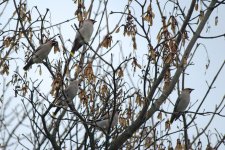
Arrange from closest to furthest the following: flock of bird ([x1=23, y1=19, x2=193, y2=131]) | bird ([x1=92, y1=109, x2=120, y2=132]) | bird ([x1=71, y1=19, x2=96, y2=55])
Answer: bird ([x1=92, y1=109, x2=120, y2=132]), flock of bird ([x1=23, y1=19, x2=193, y2=131]), bird ([x1=71, y1=19, x2=96, y2=55])

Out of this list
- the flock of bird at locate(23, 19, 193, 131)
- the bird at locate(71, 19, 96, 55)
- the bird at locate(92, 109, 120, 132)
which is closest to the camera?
the bird at locate(92, 109, 120, 132)

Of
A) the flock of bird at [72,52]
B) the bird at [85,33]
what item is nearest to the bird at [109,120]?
the flock of bird at [72,52]

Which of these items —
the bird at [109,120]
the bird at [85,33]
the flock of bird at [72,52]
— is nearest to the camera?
the bird at [109,120]

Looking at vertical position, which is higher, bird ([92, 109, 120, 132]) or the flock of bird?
the flock of bird

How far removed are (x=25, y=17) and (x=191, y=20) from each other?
1.99 m

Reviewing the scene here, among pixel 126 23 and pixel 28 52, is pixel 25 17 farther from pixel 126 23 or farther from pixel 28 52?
pixel 126 23

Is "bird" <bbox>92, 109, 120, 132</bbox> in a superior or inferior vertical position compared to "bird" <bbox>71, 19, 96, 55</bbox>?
inferior

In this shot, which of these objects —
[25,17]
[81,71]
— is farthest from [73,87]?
[25,17]

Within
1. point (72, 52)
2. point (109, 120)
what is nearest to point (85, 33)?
point (72, 52)

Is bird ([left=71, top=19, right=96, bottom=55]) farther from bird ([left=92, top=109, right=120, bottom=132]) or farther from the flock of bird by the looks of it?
bird ([left=92, top=109, right=120, bottom=132])

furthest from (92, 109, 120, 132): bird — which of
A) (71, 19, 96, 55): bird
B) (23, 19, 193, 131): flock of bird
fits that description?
(71, 19, 96, 55): bird

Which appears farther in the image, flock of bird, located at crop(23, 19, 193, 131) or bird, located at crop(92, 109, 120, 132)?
flock of bird, located at crop(23, 19, 193, 131)

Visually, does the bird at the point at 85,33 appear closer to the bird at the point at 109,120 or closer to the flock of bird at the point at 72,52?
the flock of bird at the point at 72,52

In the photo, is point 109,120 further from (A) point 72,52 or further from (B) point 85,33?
(B) point 85,33
